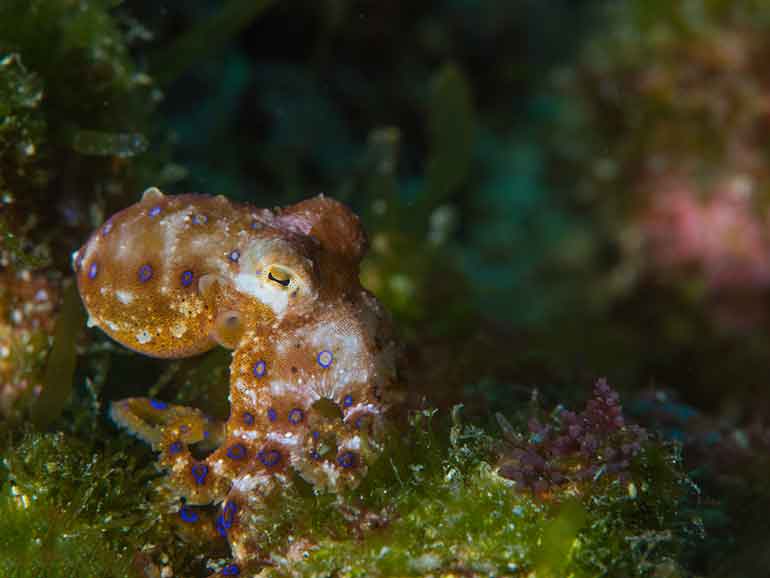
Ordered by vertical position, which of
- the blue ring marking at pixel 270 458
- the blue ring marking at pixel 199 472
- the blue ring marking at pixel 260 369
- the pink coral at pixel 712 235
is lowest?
the blue ring marking at pixel 199 472

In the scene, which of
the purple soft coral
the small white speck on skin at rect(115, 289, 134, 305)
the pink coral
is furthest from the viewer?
the pink coral

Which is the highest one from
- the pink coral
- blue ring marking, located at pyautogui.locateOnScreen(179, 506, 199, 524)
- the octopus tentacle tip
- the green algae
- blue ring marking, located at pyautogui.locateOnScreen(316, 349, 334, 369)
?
the pink coral

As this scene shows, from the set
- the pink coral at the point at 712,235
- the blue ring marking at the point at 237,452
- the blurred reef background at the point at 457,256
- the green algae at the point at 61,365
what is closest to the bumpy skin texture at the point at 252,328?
the blue ring marking at the point at 237,452

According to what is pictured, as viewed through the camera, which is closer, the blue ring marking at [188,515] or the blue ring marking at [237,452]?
the blue ring marking at [237,452]

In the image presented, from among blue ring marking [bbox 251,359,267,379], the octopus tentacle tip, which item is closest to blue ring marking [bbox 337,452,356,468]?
blue ring marking [bbox 251,359,267,379]

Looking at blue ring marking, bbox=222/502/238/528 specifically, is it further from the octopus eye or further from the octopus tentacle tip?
the octopus tentacle tip

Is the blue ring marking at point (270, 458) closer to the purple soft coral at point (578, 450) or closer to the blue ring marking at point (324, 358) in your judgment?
the blue ring marking at point (324, 358)
